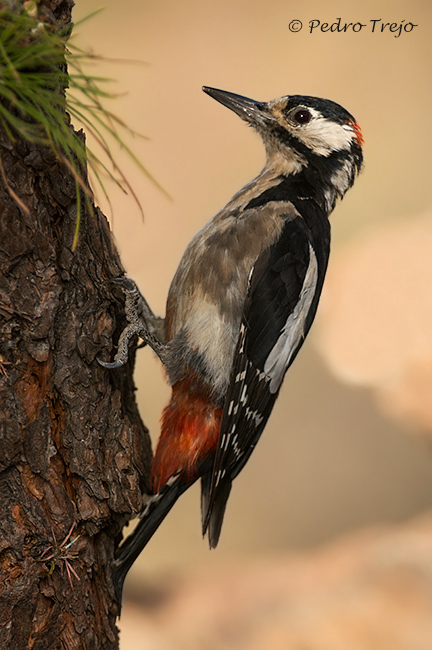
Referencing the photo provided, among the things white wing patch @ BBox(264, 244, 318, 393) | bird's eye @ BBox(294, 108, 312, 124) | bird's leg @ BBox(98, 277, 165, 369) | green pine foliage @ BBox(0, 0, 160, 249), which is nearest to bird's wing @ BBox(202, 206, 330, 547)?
white wing patch @ BBox(264, 244, 318, 393)

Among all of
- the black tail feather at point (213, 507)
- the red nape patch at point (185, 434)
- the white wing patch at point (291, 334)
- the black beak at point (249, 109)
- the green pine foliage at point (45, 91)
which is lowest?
the black tail feather at point (213, 507)

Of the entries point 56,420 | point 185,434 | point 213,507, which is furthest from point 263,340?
point 56,420

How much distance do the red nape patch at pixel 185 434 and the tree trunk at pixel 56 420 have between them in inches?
5.3

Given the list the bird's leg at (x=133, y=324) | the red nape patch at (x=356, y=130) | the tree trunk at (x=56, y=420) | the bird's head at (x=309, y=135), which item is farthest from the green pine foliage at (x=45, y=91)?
the red nape patch at (x=356, y=130)

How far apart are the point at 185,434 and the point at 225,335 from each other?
286 millimetres

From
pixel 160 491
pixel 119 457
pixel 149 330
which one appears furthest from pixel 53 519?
pixel 149 330

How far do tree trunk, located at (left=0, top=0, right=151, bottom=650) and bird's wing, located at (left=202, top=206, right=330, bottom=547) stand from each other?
27 centimetres

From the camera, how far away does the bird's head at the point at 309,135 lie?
1.92m

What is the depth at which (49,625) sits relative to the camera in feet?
4.55

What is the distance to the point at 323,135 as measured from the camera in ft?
6.36

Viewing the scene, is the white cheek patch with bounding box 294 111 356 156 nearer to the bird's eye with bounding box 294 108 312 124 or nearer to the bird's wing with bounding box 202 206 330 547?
the bird's eye with bounding box 294 108 312 124

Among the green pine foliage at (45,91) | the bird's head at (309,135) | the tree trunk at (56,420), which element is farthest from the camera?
the bird's head at (309,135)

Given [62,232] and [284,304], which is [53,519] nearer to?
[62,232]

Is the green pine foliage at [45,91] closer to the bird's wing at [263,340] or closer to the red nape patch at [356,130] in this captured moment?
the bird's wing at [263,340]
